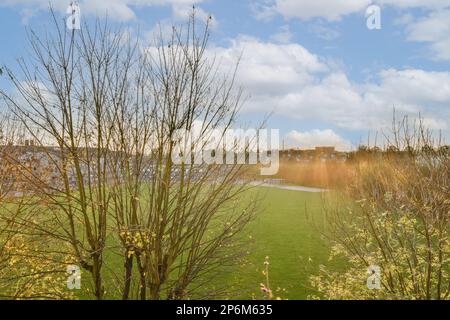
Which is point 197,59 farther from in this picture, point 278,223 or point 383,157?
point 278,223

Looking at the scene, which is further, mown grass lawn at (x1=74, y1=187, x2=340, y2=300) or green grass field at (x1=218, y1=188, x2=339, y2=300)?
green grass field at (x1=218, y1=188, x2=339, y2=300)

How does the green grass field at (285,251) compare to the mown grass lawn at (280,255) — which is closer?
Answer: the mown grass lawn at (280,255)

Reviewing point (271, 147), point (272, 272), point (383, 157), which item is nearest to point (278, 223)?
point (272, 272)

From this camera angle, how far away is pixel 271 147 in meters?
8.88

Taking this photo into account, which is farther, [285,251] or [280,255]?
[285,251]

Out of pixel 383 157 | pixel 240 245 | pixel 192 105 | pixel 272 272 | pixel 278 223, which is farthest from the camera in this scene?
pixel 278 223

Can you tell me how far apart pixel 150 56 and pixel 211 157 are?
7.15 feet

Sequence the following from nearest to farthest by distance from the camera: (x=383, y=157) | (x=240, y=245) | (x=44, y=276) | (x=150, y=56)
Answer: (x=150, y=56)
(x=44, y=276)
(x=240, y=245)
(x=383, y=157)

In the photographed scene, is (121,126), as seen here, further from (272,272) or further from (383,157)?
(272,272)

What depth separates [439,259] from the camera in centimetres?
815
